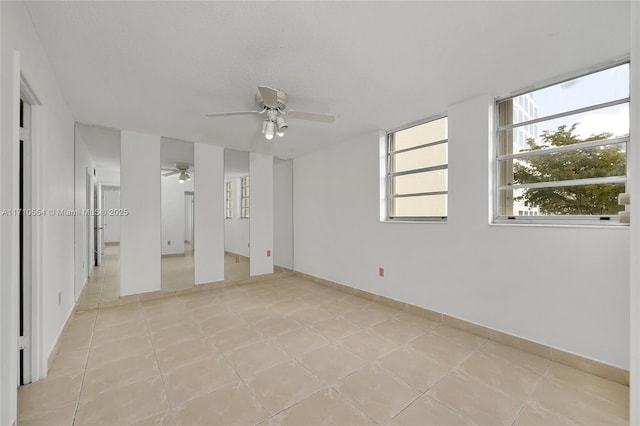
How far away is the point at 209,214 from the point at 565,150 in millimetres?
4651

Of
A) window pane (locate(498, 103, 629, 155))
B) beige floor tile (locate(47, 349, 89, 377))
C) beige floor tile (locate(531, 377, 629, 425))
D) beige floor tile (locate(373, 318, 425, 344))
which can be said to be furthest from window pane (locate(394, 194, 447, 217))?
beige floor tile (locate(47, 349, 89, 377))

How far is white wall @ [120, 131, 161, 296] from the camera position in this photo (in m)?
3.78

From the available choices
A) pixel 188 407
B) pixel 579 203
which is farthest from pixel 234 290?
pixel 579 203

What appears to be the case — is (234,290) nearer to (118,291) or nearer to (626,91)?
(118,291)

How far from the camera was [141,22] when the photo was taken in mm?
1717

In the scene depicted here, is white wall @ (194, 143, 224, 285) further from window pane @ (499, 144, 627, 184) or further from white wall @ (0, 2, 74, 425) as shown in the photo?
window pane @ (499, 144, 627, 184)

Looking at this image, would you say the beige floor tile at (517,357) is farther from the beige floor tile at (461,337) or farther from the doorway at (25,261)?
the doorway at (25,261)

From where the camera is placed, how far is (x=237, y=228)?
484 centimetres

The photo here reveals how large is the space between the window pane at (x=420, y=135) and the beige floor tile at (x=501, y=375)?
95.6 inches

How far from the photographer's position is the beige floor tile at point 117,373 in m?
1.88

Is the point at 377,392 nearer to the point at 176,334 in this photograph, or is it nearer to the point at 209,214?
the point at 176,334

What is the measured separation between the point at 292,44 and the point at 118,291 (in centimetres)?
421

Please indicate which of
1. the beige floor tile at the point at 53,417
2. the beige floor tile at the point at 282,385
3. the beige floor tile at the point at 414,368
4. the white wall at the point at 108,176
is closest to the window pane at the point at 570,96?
the beige floor tile at the point at 414,368

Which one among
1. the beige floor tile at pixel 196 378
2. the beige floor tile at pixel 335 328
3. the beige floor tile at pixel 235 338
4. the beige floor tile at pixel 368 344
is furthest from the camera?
the beige floor tile at pixel 335 328
